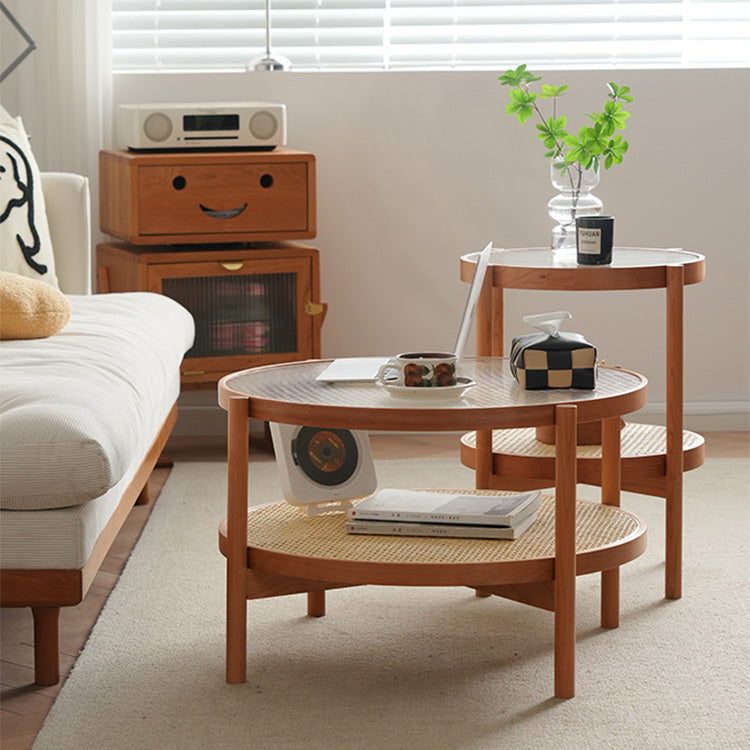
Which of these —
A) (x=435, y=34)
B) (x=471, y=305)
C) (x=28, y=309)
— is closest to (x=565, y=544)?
(x=471, y=305)

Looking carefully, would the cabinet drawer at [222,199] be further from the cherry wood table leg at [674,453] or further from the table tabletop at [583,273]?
the cherry wood table leg at [674,453]

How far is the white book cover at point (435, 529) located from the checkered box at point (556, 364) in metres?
0.20

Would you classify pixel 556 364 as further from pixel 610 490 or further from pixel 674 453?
pixel 674 453

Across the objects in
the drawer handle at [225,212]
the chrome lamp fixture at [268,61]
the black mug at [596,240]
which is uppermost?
the chrome lamp fixture at [268,61]

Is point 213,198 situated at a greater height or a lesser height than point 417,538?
greater

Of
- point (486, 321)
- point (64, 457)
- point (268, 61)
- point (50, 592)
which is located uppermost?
point (268, 61)

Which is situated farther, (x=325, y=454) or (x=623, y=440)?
(x=623, y=440)

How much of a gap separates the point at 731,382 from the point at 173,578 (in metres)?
2.01

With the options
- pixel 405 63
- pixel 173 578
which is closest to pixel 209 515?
pixel 173 578

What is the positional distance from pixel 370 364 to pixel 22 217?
101 centimetres

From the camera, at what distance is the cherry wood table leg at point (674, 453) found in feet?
6.61

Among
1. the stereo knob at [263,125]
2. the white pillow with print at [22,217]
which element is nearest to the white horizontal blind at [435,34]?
the stereo knob at [263,125]

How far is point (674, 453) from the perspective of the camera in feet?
6.69

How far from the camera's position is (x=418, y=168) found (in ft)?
11.2
